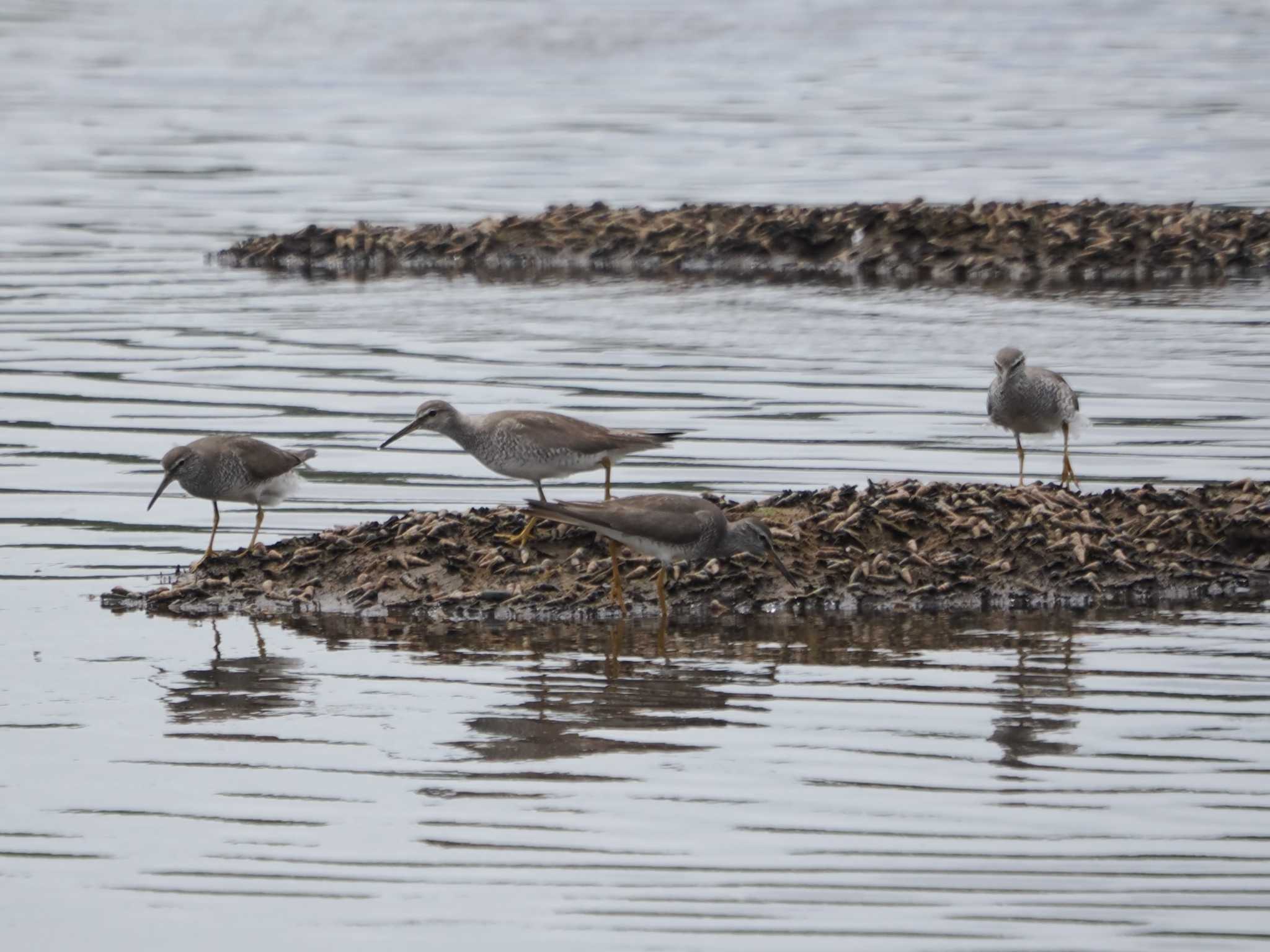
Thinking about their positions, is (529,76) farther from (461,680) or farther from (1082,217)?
(461,680)

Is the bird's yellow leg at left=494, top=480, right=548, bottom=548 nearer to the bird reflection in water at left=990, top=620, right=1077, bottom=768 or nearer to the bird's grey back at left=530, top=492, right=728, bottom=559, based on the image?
the bird's grey back at left=530, top=492, right=728, bottom=559

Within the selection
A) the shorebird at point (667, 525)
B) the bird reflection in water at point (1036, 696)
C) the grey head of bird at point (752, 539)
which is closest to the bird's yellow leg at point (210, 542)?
the shorebird at point (667, 525)

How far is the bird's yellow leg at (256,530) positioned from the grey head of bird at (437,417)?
100 cm

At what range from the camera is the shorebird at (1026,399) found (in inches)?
566

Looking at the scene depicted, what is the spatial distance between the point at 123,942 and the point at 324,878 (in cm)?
78

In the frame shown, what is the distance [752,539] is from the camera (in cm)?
1182

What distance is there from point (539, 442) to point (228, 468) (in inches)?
79.3

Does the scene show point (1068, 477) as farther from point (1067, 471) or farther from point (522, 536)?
point (522, 536)

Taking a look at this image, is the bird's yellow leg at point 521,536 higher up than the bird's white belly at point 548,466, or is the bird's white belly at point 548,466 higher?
the bird's white belly at point 548,466

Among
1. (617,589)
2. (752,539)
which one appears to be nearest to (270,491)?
(617,589)

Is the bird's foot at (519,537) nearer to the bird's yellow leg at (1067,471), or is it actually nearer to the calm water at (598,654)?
the calm water at (598,654)

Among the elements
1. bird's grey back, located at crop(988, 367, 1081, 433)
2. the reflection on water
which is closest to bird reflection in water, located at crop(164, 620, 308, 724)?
the reflection on water

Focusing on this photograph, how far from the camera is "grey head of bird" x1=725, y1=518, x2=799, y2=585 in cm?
1180

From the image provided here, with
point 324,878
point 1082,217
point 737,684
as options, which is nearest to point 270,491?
point 737,684
